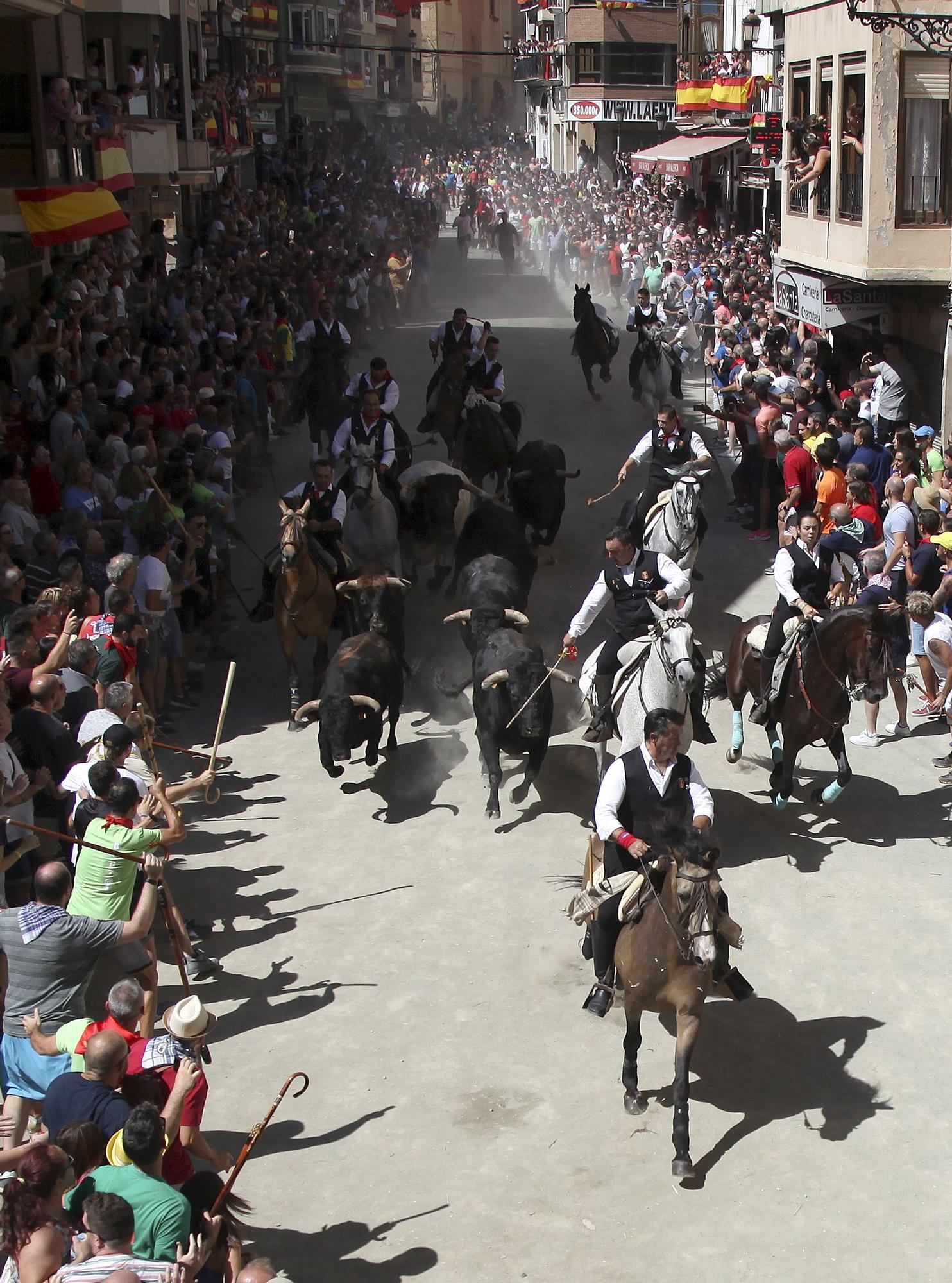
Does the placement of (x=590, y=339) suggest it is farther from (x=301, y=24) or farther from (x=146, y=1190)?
(x=301, y=24)

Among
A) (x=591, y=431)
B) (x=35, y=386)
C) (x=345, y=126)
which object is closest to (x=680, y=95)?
(x=591, y=431)

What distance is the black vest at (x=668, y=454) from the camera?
13.9 m

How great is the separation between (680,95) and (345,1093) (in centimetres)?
3476

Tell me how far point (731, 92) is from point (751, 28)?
648 cm

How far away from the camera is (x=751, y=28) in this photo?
39.8 metres

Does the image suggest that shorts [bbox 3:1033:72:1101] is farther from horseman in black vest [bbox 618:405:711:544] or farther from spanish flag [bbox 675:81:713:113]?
spanish flag [bbox 675:81:713:113]

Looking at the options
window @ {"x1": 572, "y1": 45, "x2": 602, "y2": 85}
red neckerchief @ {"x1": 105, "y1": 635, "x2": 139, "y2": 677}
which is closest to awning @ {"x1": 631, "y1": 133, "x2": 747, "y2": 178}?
window @ {"x1": 572, "y1": 45, "x2": 602, "y2": 85}

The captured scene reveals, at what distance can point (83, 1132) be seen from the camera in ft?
16.8

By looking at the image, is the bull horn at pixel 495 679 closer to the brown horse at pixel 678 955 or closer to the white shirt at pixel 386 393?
the brown horse at pixel 678 955

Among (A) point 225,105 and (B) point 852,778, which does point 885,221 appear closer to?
(B) point 852,778

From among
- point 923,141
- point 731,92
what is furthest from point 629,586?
point 731,92

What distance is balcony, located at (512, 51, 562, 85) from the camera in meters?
65.5

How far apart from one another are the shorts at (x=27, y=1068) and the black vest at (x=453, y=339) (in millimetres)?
13316

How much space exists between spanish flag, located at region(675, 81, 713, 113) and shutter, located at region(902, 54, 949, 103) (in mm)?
19940
